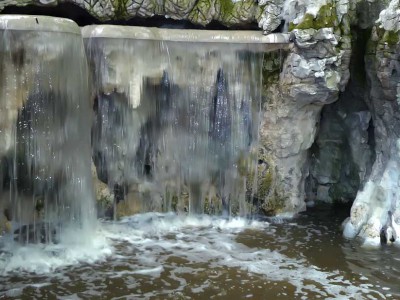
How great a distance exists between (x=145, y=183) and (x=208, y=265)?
295 centimetres

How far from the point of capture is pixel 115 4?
10844mm

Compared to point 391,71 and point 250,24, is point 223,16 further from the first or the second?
point 391,71

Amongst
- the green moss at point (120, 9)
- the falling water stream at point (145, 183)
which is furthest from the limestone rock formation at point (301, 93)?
the green moss at point (120, 9)

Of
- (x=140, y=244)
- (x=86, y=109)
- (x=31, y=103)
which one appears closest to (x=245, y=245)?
(x=140, y=244)

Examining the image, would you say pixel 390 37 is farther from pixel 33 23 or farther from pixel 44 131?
pixel 44 131

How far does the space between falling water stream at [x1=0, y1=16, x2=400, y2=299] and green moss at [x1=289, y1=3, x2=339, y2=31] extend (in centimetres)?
102

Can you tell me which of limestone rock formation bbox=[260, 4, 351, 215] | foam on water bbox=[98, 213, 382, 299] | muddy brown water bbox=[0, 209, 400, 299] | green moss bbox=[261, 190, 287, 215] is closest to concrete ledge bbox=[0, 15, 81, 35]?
muddy brown water bbox=[0, 209, 400, 299]

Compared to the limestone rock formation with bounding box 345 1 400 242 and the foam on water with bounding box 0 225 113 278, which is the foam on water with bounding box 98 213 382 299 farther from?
the limestone rock formation with bounding box 345 1 400 242

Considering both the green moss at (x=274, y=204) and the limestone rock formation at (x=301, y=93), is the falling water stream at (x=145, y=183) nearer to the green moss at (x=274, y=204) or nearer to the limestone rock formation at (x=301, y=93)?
the green moss at (x=274, y=204)

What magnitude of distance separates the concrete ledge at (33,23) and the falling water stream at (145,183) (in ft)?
0.08

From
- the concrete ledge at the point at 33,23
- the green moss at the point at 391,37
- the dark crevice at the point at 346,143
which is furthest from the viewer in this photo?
the dark crevice at the point at 346,143

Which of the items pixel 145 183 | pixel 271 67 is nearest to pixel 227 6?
pixel 271 67

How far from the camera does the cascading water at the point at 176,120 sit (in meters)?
10.6

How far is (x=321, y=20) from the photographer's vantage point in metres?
10.5
